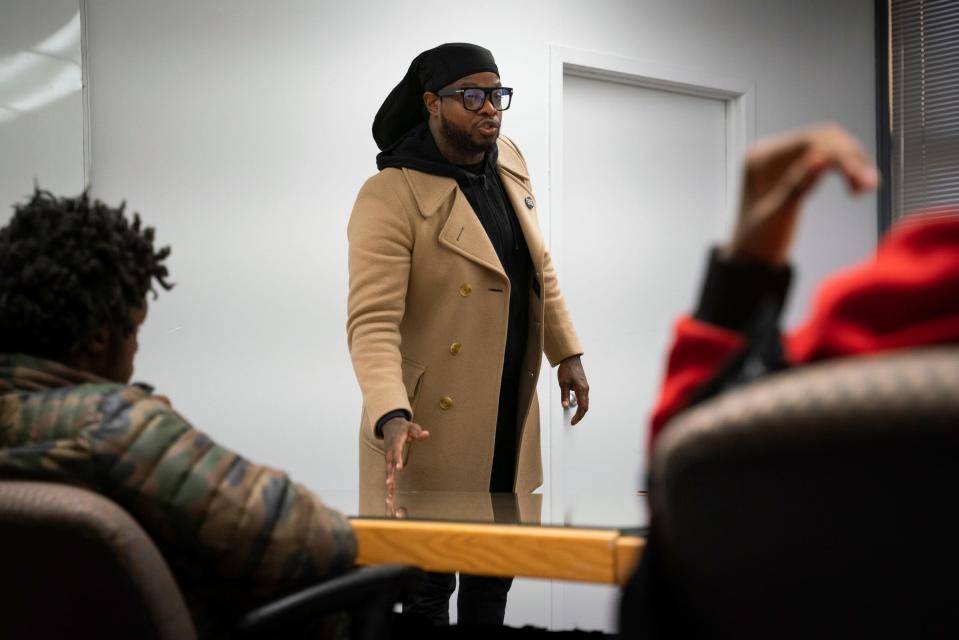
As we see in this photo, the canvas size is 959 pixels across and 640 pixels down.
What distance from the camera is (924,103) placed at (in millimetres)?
5047

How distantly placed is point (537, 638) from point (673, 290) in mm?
2841

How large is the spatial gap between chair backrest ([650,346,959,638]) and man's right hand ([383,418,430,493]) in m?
1.41

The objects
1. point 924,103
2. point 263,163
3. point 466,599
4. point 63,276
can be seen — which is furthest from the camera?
point 924,103

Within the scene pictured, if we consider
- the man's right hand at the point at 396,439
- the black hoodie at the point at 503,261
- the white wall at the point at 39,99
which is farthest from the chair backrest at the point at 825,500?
the white wall at the point at 39,99

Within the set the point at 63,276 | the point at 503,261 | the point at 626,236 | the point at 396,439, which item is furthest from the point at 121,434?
the point at 626,236

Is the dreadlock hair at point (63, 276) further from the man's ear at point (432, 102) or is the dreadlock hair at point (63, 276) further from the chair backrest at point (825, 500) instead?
the man's ear at point (432, 102)

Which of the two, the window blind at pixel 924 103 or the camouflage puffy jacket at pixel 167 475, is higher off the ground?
the window blind at pixel 924 103

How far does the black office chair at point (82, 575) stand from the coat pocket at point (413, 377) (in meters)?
1.33

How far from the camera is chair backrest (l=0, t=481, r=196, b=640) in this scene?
3.07 ft

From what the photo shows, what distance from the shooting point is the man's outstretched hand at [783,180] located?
64cm

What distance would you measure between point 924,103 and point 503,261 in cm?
339

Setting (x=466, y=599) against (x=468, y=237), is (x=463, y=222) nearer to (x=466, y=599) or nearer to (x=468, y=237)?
(x=468, y=237)

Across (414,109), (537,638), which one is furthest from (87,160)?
(537,638)

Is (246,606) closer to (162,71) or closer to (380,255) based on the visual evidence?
(380,255)
